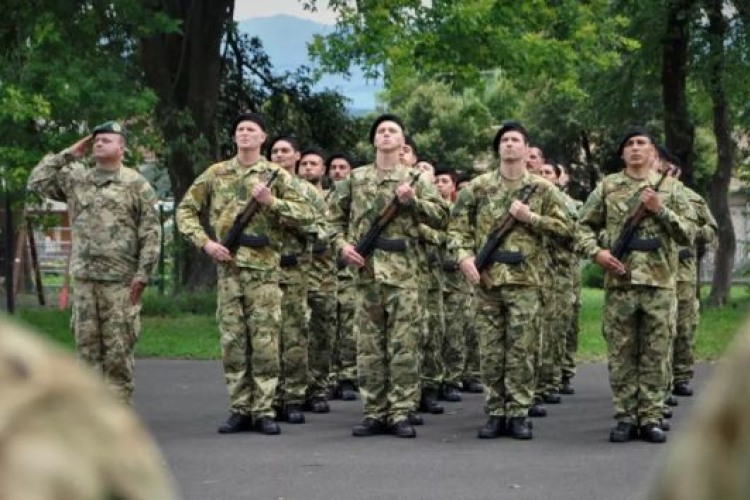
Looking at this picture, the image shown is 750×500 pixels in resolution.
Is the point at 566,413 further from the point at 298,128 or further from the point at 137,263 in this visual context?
the point at 298,128

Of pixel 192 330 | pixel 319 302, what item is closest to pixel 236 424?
pixel 319 302

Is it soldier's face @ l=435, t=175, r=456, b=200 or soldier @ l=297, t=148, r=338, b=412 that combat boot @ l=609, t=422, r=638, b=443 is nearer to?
soldier @ l=297, t=148, r=338, b=412

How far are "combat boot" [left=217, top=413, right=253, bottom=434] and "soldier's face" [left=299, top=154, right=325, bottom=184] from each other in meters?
3.82

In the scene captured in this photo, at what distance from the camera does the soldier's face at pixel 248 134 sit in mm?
11539

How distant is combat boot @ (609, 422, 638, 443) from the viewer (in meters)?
11.3

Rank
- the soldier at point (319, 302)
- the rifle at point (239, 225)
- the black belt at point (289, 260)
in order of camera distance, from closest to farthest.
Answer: the rifle at point (239, 225) → the black belt at point (289, 260) → the soldier at point (319, 302)

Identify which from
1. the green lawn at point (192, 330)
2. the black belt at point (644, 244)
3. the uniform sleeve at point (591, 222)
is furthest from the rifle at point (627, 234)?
the green lawn at point (192, 330)

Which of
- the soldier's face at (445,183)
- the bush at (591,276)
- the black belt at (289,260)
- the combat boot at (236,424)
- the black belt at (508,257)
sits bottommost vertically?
the bush at (591,276)

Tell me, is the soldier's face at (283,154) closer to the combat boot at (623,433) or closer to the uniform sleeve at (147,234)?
the uniform sleeve at (147,234)

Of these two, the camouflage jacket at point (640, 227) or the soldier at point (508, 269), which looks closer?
the camouflage jacket at point (640, 227)

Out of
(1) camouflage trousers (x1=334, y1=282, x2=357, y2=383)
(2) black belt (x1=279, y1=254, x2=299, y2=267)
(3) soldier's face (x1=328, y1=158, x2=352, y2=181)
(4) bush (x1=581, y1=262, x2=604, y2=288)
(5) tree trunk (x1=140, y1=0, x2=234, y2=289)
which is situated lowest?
(4) bush (x1=581, y1=262, x2=604, y2=288)

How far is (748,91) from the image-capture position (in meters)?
26.6

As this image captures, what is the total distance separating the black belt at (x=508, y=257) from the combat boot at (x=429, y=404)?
2.60 m

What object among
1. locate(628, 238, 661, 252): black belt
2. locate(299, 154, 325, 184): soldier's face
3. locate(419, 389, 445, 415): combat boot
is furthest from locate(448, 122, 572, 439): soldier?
locate(299, 154, 325, 184): soldier's face
